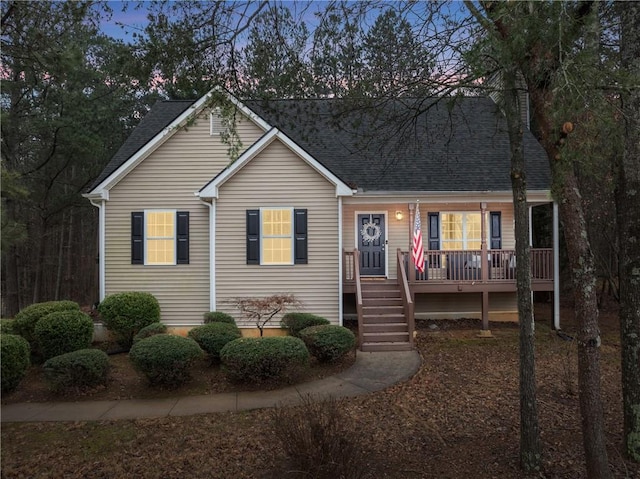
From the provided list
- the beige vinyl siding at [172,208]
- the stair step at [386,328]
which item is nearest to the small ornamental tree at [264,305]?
the beige vinyl siding at [172,208]

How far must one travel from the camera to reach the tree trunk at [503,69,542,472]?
410 centimetres

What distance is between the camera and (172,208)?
37.3 ft

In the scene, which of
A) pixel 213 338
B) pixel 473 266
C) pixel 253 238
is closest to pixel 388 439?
pixel 213 338

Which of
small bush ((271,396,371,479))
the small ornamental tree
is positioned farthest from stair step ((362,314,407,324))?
small bush ((271,396,371,479))

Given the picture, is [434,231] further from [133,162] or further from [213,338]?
[133,162]

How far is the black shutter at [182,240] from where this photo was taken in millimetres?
11219

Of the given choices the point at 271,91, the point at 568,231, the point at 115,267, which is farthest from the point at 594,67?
the point at 115,267

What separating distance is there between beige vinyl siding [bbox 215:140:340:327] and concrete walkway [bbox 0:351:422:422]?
336 centimetres

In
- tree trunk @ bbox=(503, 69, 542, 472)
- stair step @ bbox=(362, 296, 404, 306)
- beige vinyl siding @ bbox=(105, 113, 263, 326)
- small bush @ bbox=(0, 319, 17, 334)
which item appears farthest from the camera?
beige vinyl siding @ bbox=(105, 113, 263, 326)

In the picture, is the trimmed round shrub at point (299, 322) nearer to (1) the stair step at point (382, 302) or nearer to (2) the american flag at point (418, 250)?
(1) the stair step at point (382, 302)

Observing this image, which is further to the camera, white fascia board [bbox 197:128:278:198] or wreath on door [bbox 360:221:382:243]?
→ wreath on door [bbox 360:221:382:243]

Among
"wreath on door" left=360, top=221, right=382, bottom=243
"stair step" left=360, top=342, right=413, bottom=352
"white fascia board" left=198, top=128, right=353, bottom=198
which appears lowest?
"stair step" left=360, top=342, right=413, bottom=352

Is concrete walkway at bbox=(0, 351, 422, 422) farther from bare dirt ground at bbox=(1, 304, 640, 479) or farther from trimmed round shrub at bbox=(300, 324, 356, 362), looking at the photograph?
trimmed round shrub at bbox=(300, 324, 356, 362)

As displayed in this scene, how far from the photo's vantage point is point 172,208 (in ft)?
37.3
